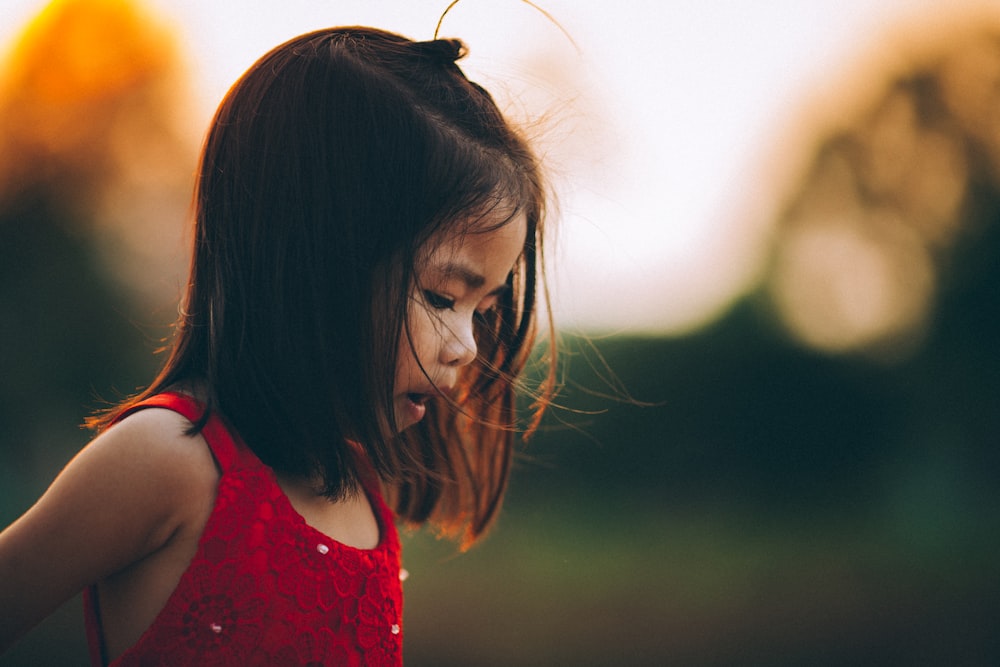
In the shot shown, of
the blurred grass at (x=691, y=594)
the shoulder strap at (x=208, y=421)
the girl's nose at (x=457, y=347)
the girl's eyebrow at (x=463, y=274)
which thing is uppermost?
the girl's eyebrow at (x=463, y=274)

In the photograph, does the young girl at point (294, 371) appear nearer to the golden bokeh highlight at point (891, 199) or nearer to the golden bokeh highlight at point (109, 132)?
the golden bokeh highlight at point (109, 132)

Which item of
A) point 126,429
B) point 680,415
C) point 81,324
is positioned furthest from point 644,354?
point 126,429

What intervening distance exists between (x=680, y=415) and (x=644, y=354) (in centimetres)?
26

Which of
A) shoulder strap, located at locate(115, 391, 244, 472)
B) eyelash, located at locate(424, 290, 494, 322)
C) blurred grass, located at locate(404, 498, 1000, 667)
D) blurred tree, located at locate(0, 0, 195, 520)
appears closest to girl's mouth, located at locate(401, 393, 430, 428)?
eyelash, located at locate(424, 290, 494, 322)

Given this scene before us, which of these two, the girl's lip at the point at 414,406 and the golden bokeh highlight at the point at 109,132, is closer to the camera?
the girl's lip at the point at 414,406

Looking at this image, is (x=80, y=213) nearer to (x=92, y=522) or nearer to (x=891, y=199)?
(x=92, y=522)

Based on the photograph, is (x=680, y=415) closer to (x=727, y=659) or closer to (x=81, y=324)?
(x=727, y=659)

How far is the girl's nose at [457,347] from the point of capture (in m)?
0.88

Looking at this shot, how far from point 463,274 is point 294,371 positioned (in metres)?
0.20

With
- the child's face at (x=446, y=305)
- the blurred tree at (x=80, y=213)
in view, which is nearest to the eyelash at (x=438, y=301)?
the child's face at (x=446, y=305)

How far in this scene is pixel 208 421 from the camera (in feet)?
2.51

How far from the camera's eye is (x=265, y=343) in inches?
32.5

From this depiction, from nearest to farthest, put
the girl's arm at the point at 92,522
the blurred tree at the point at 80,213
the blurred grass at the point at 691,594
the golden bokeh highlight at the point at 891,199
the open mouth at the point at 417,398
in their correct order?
the girl's arm at the point at 92,522, the open mouth at the point at 417,398, the blurred grass at the point at 691,594, the blurred tree at the point at 80,213, the golden bokeh highlight at the point at 891,199

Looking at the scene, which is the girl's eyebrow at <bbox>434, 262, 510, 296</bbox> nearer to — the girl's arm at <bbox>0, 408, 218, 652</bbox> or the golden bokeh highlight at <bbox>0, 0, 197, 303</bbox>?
the girl's arm at <bbox>0, 408, 218, 652</bbox>
